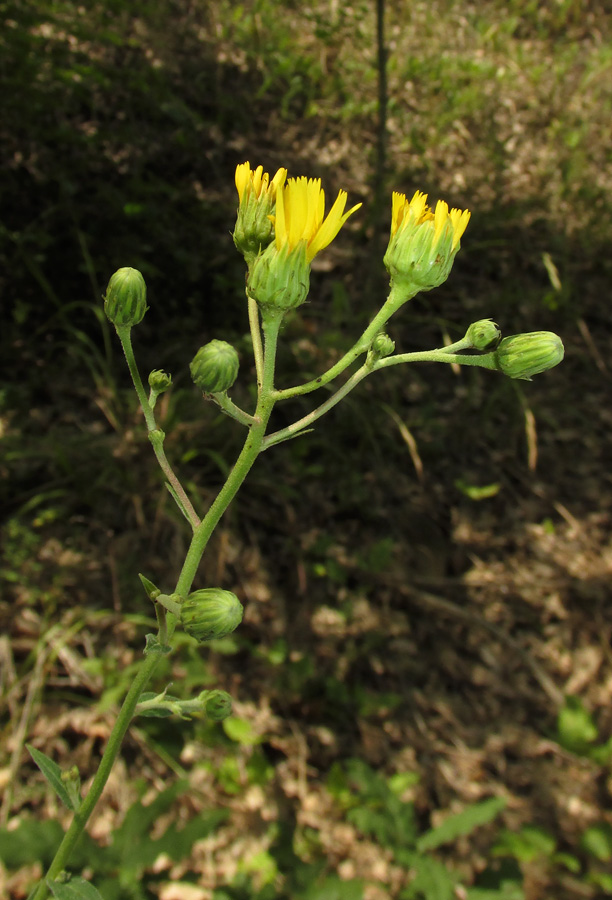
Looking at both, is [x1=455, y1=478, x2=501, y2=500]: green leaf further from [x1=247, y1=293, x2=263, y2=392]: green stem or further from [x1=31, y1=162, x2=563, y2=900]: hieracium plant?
[x1=247, y1=293, x2=263, y2=392]: green stem

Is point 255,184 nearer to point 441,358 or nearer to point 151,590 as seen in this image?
point 441,358

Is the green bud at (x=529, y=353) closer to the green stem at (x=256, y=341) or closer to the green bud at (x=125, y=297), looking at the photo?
the green stem at (x=256, y=341)

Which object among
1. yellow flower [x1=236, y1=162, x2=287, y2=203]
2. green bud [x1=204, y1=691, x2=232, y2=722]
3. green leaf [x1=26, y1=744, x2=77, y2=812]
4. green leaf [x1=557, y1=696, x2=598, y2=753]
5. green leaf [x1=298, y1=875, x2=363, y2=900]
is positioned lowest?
green leaf [x1=557, y1=696, x2=598, y2=753]

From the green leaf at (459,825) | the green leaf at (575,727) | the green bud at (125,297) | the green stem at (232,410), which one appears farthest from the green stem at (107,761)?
the green leaf at (575,727)

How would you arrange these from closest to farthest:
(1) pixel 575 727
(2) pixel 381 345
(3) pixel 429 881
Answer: (2) pixel 381 345 < (3) pixel 429 881 < (1) pixel 575 727

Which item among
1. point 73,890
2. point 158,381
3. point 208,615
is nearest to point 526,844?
point 73,890

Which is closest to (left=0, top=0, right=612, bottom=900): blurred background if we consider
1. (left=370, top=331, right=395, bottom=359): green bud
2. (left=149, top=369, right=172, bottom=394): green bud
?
(left=149, top=369, right=172, bottom=394): green bud
